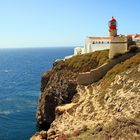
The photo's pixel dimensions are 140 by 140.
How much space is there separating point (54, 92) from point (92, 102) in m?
17.0

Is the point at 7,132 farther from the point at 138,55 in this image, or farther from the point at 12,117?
the point at 138,55

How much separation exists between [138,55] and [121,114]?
1592cm

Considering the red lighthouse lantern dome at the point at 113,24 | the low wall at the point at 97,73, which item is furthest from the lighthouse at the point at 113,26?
the low wall at the point at 97,73

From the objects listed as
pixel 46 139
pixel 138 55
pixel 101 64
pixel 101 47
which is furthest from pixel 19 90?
pixel 46 139

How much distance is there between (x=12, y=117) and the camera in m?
75.3

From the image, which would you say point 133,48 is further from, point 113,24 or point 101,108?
point 101,108

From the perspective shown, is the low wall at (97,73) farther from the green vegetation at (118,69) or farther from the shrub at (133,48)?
the green vegetation at (118,69)

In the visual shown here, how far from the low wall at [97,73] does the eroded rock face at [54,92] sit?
8.82ft

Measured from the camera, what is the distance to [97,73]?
60375 millimetres

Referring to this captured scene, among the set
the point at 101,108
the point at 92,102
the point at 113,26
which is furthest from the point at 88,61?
the point at 101,108

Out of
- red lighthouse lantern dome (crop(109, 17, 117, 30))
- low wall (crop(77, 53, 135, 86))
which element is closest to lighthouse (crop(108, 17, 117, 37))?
red lighthouse lantern dome (crop(109, 17, 117, 30))

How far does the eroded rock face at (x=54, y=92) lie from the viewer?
64875 mm

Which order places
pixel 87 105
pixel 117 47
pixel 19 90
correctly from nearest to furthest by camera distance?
pixel 87 105, pixel 117 47, pixel 19 90

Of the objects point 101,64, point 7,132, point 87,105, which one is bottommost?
point 7,132
